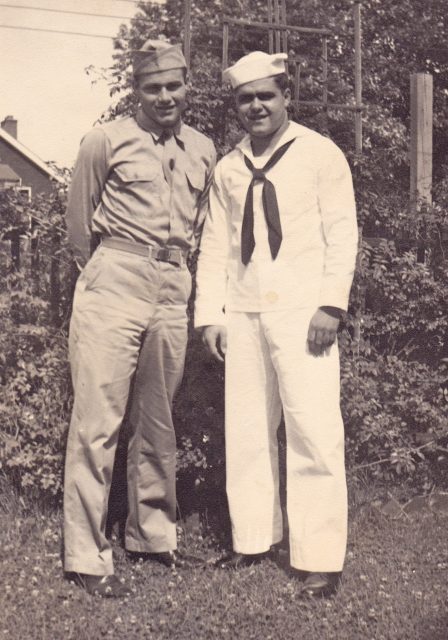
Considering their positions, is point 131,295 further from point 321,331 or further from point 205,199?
point 321,331

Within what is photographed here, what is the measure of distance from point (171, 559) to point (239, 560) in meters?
0.35

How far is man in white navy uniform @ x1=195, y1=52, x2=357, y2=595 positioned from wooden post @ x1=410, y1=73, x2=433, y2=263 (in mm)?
1973

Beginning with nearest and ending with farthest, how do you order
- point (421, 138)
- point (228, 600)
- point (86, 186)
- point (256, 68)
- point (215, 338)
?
point (228, 600) < point (256, 68) < point (86, 186) < point (215, 338) < point (421, 138)

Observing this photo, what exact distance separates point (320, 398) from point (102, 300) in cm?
113

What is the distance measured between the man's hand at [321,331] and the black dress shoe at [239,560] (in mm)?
1117

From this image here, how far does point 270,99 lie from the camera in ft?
13.0

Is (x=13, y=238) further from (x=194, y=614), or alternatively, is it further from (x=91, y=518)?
(x=194, y=614)

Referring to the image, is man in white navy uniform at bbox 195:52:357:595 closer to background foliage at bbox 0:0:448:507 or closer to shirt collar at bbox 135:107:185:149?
shirt collar at bbox 135:107:185:149

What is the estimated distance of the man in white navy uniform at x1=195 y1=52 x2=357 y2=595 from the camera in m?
3.91

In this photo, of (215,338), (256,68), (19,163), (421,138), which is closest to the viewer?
(256,68)

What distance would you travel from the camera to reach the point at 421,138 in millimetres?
6512

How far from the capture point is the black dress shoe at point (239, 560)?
420 cm

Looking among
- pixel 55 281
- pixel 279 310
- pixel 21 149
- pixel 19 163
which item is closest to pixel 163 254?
pixel 279 310

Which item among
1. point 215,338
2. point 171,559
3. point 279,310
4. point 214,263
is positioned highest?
point 214,263
